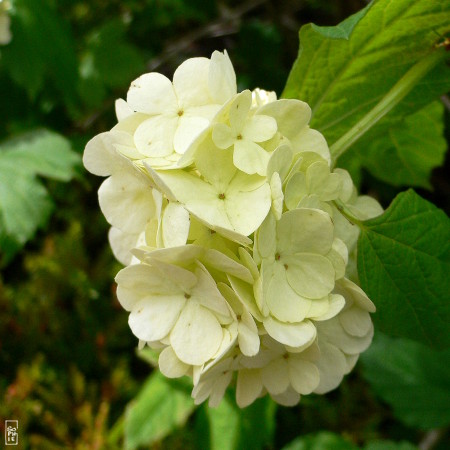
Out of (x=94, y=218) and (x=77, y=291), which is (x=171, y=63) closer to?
(x=94, y=218)

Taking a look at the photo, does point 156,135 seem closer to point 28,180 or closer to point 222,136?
point 222,136

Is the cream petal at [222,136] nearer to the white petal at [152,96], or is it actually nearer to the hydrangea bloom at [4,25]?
the white petal at [152,96]

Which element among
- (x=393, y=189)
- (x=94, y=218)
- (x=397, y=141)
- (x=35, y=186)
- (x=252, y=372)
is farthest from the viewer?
(x=94, y=218)

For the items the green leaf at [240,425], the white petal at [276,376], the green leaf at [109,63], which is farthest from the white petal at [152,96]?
the green leaf at [109,63]

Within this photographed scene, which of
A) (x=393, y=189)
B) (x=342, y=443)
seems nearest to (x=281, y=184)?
(x=342, y=443)

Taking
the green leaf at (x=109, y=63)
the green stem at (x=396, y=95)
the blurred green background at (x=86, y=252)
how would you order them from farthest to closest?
the green leaf at (x=109, y=63) < the blurred green background at (x=86, y=252) < the green stem at (x=396, y=95)
